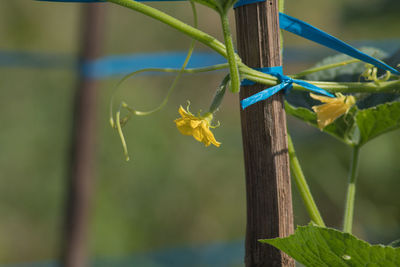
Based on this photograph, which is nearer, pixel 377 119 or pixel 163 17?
pixel 163 17

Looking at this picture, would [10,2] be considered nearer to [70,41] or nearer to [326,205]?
[70,41]

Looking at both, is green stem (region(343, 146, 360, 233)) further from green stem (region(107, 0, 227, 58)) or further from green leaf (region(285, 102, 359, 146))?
green stem (region(107, 0, 227, 58))

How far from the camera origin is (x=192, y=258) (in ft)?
8.87

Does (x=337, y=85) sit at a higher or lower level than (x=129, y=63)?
lower

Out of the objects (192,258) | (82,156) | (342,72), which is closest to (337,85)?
(342,72)

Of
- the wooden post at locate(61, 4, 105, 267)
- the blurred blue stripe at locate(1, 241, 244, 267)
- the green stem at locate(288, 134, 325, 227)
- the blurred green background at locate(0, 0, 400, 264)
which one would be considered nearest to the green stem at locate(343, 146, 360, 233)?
the green stem at locate(288, 134, 325, 227)

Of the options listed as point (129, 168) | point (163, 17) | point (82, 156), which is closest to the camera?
point (163, 17)

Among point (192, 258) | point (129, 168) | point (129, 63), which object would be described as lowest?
point (192, 258)

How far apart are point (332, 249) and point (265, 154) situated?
0.23ft

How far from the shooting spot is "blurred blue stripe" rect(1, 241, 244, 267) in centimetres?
260

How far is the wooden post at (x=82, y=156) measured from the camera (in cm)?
189

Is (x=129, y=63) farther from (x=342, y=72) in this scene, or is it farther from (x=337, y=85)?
(x=337, y=85)

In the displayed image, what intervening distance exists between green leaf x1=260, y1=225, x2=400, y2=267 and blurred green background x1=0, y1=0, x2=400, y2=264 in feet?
6.88

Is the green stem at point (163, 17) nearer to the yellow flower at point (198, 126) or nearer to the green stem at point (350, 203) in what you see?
the yellow flower at point (198, 126)
